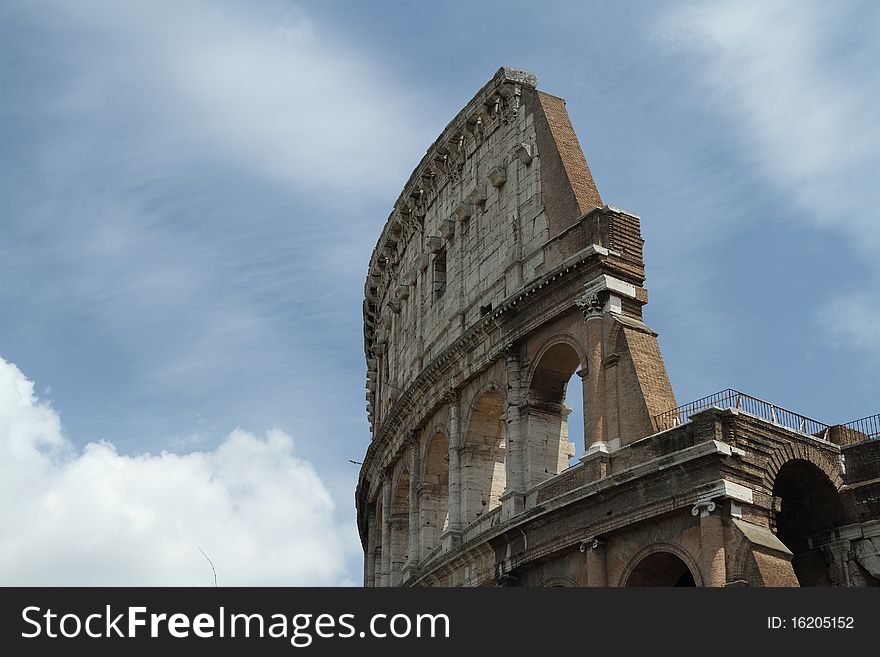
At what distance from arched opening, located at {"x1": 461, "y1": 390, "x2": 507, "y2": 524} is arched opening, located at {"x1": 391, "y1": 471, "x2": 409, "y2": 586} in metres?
5.34

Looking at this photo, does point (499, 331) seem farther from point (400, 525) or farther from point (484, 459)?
point (400, 525)

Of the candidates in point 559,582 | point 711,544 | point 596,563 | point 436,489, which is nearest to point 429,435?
point 436,489

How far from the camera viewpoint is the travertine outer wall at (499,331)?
1105 inches

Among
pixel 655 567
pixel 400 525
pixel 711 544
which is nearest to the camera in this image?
pixel 711 544

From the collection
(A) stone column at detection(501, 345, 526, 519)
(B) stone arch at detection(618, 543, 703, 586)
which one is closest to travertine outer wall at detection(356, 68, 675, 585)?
(A) stone column at detection(501, 345, 526, 519)

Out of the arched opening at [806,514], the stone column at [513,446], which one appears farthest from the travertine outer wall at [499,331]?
the arched opening at [806,514]

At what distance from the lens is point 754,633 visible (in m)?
18.6

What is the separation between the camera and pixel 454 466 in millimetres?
31797

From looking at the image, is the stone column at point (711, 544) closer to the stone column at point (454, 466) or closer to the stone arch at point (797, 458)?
the stone arch at point (797, 458)

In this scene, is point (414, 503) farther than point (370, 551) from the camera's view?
No

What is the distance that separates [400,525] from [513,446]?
8.53 m

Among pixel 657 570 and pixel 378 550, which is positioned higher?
pixel 378 550

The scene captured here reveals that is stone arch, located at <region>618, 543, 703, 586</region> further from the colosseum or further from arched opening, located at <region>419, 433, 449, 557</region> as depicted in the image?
arched opening, located at <region>419, 433, 449, 557</region>

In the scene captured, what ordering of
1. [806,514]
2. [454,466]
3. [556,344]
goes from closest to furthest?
[806,514], [556,344], [454,466]
